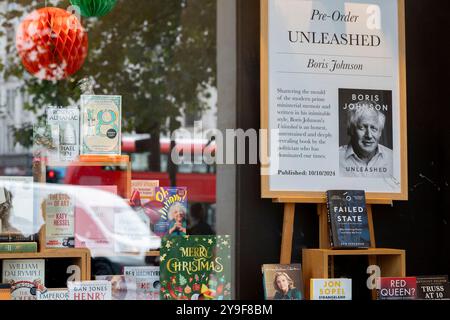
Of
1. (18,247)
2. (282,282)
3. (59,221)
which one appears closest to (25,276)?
(18,247)

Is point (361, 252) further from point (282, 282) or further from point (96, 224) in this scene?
point (96, 224)

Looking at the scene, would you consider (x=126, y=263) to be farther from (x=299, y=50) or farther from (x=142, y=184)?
(x=299, y=50)

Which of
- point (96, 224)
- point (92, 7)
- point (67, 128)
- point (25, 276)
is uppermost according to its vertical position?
point (92, 7)

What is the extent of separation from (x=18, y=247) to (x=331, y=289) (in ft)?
5.42

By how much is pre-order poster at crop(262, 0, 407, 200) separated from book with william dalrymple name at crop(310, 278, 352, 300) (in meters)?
0.50

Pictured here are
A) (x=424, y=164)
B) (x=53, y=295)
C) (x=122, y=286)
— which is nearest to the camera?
(x=53, y=295)

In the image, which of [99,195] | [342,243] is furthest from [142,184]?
[342,243]

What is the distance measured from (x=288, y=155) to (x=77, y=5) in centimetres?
141

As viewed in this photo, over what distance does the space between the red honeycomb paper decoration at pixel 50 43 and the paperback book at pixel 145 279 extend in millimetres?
1116

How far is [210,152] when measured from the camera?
14.5 feet

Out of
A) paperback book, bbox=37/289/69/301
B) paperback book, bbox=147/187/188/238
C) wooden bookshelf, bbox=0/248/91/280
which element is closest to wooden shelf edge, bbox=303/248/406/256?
paperback book, bbox=147/187/188/238

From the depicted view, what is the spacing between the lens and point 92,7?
14.2 ft

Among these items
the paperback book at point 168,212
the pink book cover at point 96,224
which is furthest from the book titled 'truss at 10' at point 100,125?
the paperback book at point 168,212

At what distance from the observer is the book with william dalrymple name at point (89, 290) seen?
4.03 m
